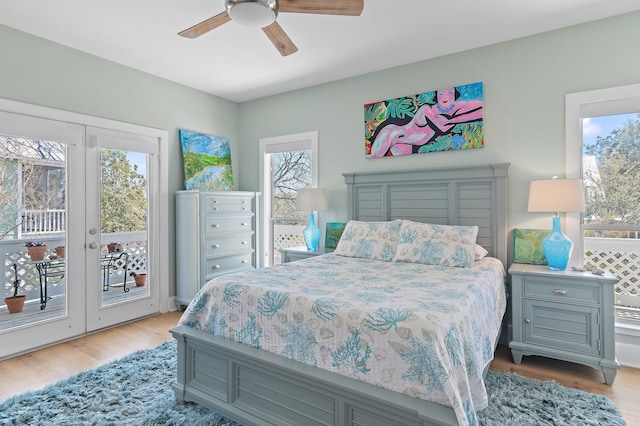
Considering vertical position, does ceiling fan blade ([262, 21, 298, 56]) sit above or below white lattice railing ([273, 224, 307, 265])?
above

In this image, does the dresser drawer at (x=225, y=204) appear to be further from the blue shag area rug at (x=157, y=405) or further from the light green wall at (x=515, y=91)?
the blue shag area rug at (x=157, y=405)

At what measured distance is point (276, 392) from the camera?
5.92ft

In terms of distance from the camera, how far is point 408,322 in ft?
4.99

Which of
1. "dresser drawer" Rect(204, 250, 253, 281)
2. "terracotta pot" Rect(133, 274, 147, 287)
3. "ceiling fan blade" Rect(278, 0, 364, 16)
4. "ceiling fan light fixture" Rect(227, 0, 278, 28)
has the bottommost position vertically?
"terracotta pot" Rect(133, 274, 147, 287)

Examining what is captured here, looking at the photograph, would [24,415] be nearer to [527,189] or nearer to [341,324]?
[341,324]

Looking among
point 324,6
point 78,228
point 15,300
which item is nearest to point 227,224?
point 78,228

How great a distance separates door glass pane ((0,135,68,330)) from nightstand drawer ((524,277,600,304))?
4.07 m

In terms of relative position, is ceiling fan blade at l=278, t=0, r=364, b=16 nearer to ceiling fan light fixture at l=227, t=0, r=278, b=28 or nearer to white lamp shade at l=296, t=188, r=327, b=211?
ceiling fan light fixture at l=227, t=0, r=278, b=28

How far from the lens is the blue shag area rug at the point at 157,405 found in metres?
1.98

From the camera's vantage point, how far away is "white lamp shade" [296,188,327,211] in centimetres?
396

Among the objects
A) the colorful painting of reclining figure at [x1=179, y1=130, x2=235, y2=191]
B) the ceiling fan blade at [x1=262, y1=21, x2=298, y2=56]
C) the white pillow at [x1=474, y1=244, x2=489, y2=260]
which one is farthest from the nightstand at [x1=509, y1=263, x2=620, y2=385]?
the colorful painting of reclining figure at [x1=179, y1=130, x2=235, y2=191]

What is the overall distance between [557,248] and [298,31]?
277cm

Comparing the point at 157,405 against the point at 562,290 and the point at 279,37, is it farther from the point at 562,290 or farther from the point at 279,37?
the point at 562,290

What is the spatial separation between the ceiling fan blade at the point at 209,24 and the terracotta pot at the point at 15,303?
8.71ft
